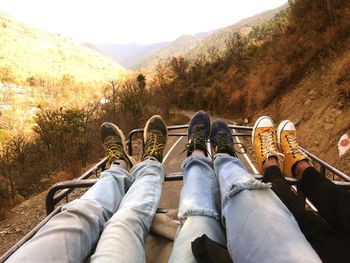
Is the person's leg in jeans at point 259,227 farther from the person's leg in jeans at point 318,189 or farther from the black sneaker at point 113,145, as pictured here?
the black sneaker at point 113,145

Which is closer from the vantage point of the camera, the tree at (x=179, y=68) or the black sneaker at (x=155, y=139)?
the black sneaker at (x=155, y=139)

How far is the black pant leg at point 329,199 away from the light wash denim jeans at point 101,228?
2.98ft

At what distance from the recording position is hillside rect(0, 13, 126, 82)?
3366 inches

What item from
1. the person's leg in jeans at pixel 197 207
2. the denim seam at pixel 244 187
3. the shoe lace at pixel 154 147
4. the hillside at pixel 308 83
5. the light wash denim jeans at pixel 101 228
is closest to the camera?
the light wash denim jeans at pixel 101 228

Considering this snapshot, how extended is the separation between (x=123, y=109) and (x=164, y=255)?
99.3 ft

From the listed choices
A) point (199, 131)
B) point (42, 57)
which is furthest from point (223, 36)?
point (199, 131)

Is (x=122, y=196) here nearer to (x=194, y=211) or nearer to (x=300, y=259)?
(x=194, y=211)

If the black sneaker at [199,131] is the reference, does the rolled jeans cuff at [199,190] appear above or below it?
below

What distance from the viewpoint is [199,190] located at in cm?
191

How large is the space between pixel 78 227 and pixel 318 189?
1.31 meters

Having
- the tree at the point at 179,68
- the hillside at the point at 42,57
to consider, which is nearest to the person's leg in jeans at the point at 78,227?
the tree at the point at 179,68

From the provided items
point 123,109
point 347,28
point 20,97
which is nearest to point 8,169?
point 123,109

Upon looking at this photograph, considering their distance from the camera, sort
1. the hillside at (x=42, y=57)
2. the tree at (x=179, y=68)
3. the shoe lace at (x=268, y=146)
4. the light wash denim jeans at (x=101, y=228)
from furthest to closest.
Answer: the hillside at (x=42, y=57)
the tree at (x=179, y=68)
the shoe lace at (x=268, y=146)
the light wash denim jeans at (x=101, y=228)

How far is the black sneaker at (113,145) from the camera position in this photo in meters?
2.62
